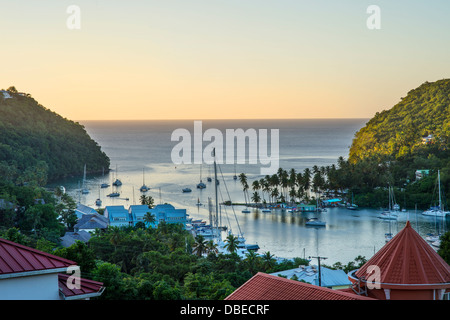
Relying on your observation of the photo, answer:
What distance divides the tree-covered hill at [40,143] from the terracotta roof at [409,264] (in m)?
48.8

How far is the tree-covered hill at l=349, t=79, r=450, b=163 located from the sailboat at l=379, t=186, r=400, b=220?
1244 cm

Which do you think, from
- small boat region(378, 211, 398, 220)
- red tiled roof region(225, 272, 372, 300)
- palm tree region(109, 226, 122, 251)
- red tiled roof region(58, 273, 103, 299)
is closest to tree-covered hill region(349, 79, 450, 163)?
small boat region(378, 211, 398, 220)

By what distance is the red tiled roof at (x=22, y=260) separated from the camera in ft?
18.2

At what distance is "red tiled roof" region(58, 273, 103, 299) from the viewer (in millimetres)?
6008

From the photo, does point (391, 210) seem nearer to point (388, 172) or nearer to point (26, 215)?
point (388, 172)

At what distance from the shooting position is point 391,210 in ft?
137

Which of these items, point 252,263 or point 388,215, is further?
point 388,215

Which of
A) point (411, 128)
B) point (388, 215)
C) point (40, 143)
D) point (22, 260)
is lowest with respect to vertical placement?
point (388, 215)

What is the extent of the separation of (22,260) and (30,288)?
1.01ft

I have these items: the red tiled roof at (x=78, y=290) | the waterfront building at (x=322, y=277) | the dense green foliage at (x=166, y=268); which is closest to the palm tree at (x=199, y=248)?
the dense green foliage at (x=166, y=268)

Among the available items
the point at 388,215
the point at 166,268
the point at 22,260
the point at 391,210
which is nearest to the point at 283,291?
the point at 22,260
